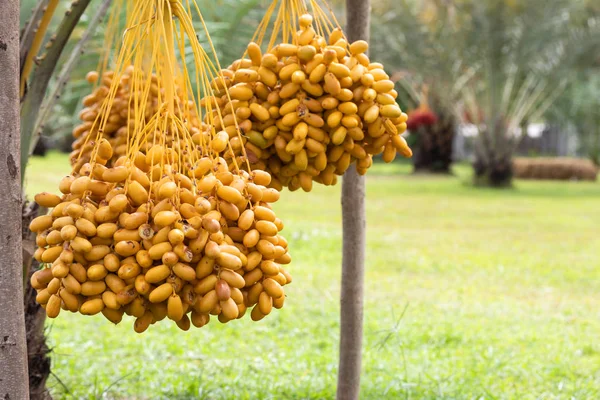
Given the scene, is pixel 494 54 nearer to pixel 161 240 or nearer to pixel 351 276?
pixel 351 276

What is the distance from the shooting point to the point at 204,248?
142 centimetres

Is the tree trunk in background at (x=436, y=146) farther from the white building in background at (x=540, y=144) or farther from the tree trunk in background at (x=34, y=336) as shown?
the tree trunk in background at (x=34, y=336)

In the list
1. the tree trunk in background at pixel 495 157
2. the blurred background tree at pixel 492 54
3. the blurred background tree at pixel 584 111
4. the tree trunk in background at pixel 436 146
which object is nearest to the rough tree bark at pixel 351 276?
the blurred background tree at pixel 492 54

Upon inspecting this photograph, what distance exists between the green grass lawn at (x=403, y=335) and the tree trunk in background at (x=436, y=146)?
27.3 ft

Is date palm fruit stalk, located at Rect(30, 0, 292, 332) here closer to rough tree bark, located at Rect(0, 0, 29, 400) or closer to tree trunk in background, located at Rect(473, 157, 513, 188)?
rough tree bark, located at Rect(0, 0, 29, 400)

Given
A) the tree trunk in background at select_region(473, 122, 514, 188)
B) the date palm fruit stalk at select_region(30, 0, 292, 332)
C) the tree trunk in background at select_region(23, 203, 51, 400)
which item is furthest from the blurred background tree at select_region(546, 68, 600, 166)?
the date palm fruit stalk at select_region(30, 0, 292, 332)

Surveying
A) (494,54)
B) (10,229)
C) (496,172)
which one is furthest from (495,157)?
(10,229)

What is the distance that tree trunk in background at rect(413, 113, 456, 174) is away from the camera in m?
17.3

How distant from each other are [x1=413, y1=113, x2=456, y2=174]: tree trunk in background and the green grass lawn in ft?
27.3

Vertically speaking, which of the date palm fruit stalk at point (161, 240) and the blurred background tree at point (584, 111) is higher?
the blurred background tree at point (584, 111)

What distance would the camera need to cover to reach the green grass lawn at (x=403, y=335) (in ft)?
11.9

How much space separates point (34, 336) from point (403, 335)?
2.50 meters

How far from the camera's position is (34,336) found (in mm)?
2707

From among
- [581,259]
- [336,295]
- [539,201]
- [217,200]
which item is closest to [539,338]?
[336,295]
